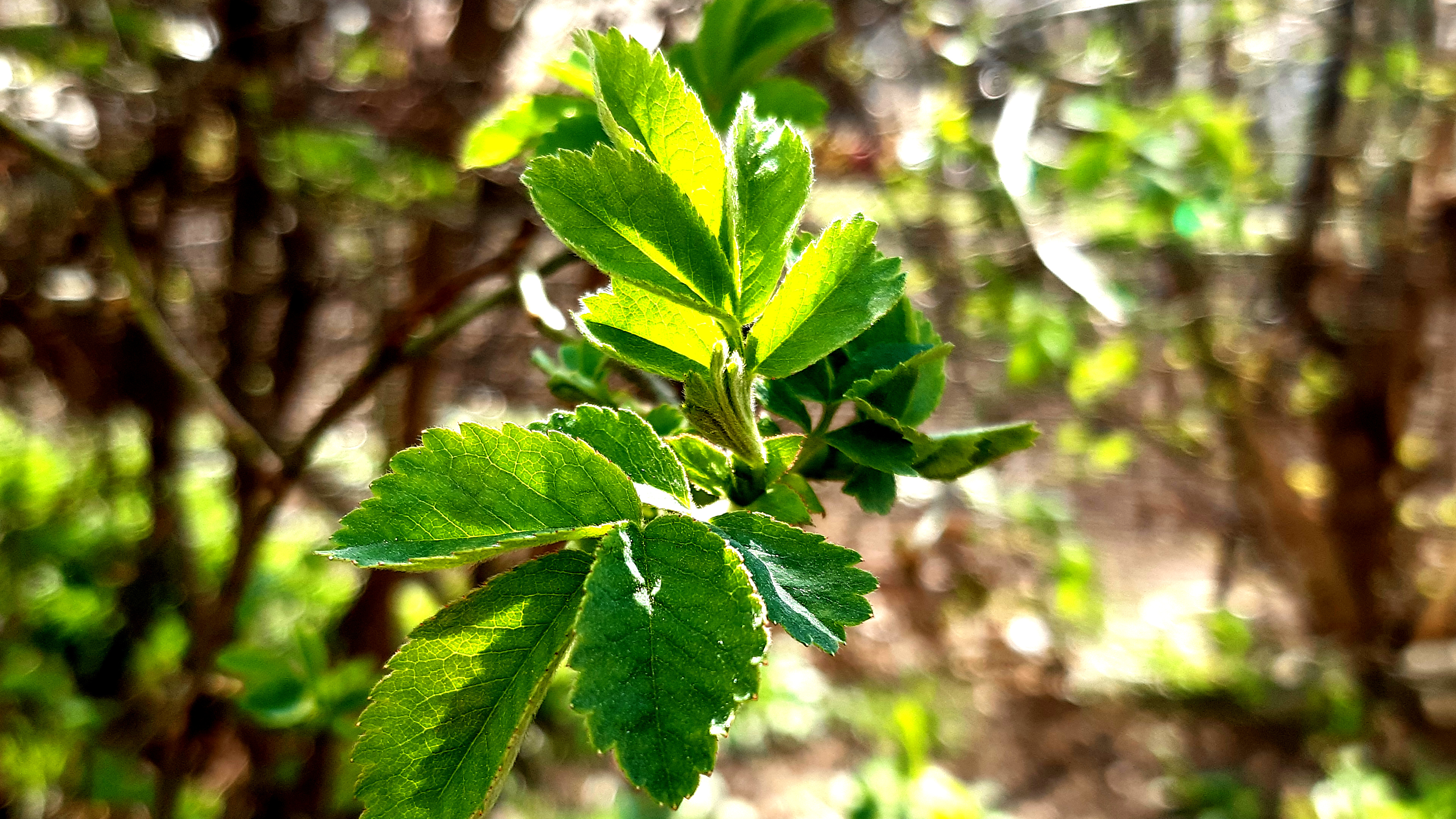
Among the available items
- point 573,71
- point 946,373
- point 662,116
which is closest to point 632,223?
point 662,116

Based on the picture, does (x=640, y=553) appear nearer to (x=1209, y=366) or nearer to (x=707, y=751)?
(x=707, y=751)

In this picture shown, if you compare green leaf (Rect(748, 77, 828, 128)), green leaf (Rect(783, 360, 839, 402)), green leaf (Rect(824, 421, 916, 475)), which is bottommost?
green leaf (Rect(824, 421, 916, 475))

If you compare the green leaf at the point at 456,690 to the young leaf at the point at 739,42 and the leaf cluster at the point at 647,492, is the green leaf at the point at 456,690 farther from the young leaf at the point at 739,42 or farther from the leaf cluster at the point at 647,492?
the young leaf at the point at 739,42

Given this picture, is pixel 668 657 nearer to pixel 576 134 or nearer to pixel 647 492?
pixel 647 492

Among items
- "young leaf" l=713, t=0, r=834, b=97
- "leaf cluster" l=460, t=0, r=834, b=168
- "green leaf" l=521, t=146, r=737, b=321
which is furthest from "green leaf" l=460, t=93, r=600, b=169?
"green leaf" l=521, t=146, r=737, b=321

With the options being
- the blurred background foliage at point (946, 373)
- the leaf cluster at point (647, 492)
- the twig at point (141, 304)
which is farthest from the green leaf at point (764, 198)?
the twig at point (141, 304)

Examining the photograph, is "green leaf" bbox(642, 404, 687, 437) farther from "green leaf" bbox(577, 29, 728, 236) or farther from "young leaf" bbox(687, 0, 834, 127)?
"young leaf" bbox(687, 0, 834, 127)
